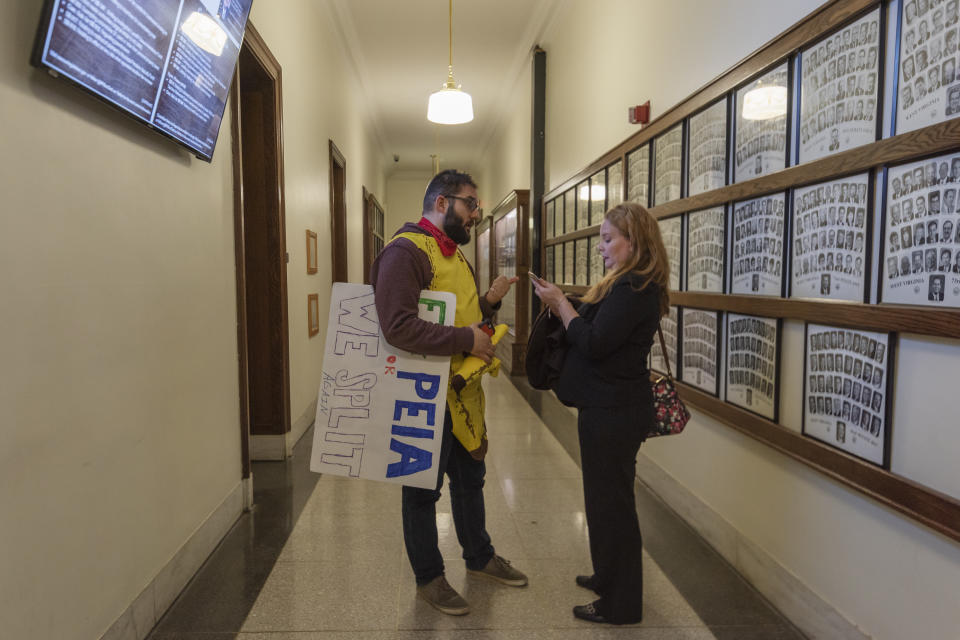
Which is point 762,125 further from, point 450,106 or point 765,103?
point 450,106

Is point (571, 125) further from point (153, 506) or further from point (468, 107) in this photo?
point (153, 506)

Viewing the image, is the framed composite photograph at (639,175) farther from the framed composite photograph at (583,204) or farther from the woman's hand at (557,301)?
the woman's hand at (557,301)

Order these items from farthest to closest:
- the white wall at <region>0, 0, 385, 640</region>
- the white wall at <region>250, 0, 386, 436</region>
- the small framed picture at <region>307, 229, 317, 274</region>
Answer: the small framed picture at <region>307, 229, 317, 274</region> → the white wall at <region>250, 0, 386, 436</region> → the white wall at <region>0, 0, 385, 640</region>

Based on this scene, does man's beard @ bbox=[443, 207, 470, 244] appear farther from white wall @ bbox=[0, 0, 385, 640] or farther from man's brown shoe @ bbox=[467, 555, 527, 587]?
man's brown shoe @ bbox=[467, 555, 527, 587]

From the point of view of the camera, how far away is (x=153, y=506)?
6.57 ft

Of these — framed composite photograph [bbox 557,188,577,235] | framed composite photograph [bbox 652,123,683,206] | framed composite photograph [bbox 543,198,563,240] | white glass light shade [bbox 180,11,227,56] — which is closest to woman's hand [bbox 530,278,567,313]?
framed composite photograph [bbox 652,123,683,206]

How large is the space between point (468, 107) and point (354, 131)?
8.86ft

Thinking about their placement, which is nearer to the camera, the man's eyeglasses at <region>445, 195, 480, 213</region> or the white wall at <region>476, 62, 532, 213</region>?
the man's eyeglasses at <region>445, 195, 480, 213</region>

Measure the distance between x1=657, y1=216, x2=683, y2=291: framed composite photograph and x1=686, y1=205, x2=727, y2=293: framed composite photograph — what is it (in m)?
0.09

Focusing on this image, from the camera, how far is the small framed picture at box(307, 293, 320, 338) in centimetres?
460

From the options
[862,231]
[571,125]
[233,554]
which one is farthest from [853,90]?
[571,125]

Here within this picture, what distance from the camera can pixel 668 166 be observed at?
9.84 feet

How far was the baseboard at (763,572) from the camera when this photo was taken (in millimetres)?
1825

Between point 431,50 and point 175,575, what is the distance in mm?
5889
